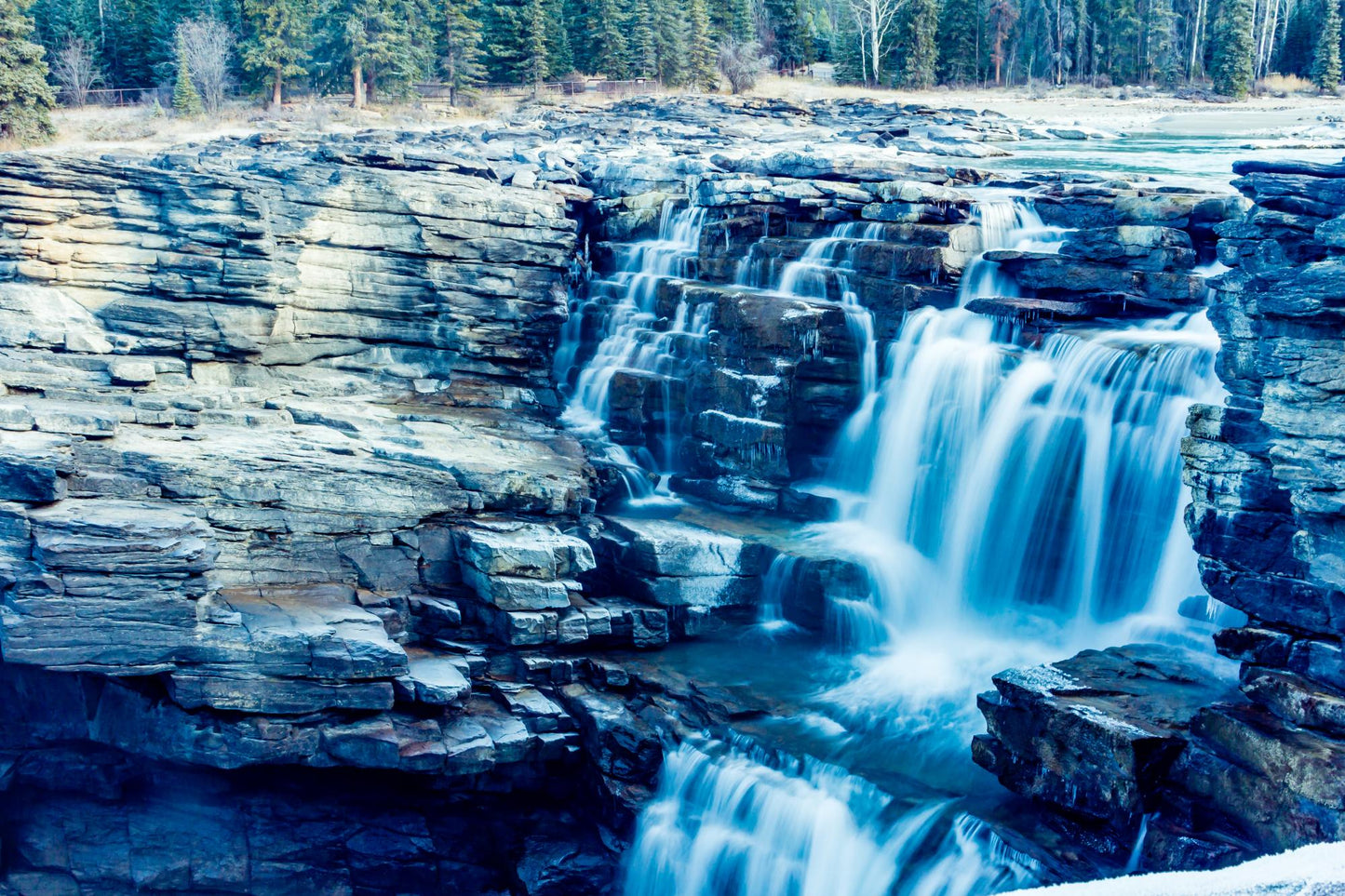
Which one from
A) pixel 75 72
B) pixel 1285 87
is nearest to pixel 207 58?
pixel 75 72

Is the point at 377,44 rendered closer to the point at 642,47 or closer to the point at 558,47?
the point at 558,47

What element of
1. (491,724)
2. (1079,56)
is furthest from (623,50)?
(491,724)

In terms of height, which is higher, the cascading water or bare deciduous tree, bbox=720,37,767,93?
bare deciduous tree, bbox=720,37,767,93

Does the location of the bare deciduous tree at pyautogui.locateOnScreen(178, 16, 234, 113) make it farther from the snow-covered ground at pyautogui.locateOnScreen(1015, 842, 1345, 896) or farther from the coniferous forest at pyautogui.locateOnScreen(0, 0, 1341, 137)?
the snow-covered ground at pyautogui.locateOnScreen(1015, 842, 1345, 896)

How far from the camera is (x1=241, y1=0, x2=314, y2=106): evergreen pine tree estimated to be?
43750 millimetres

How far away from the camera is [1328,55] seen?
151ft

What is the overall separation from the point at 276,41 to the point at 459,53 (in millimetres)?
7120

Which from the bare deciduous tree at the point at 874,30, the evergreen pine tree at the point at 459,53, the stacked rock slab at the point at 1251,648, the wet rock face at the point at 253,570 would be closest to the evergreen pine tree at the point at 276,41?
the evergreen pine tree at the point at 459,53

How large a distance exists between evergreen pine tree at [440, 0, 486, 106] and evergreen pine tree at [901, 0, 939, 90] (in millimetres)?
19695

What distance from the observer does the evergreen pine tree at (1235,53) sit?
153ft

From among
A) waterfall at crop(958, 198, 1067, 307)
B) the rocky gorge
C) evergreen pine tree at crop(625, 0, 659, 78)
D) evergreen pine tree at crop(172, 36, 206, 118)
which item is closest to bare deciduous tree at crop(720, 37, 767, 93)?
evergreen pine tree at crop(625, 0, 659, 78)

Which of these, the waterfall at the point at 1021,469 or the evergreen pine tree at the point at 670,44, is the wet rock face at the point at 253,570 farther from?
the evergreen pine tree at the point at 670,44

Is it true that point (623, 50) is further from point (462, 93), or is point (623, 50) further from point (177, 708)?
point (177, 708)

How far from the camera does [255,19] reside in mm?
44812
